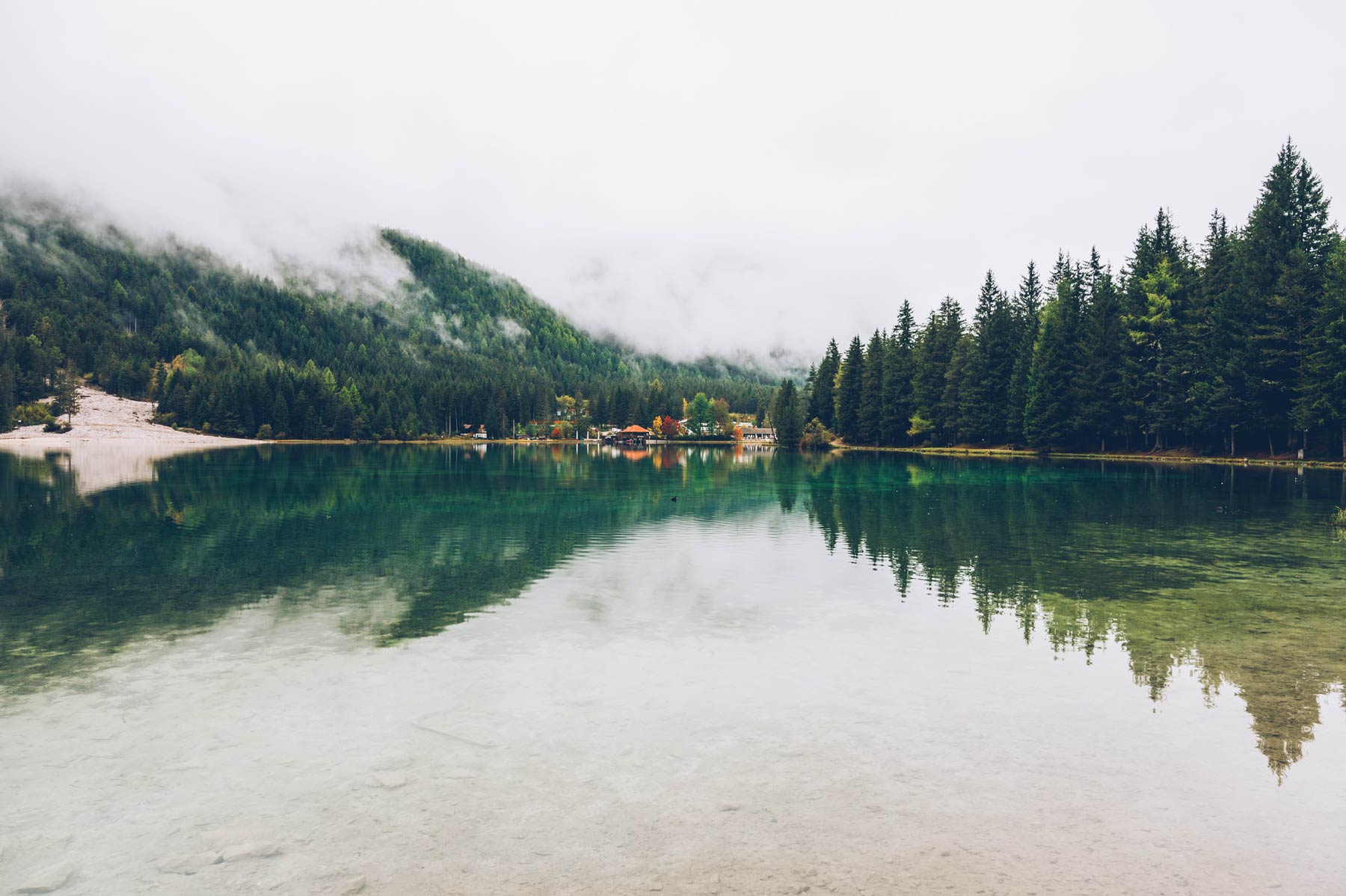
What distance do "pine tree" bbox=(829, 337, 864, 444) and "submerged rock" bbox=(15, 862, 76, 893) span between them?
139 m

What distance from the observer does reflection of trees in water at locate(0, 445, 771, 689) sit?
16.7m

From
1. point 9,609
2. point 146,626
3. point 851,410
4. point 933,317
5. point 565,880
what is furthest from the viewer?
point 851,410

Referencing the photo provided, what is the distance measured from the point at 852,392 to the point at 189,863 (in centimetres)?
14218

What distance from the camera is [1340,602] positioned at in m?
17.9

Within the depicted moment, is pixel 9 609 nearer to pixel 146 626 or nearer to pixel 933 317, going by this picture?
pixel 146 626

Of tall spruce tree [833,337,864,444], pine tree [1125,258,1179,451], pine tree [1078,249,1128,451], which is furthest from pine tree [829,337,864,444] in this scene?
pine tree [1125,258,1179,451]

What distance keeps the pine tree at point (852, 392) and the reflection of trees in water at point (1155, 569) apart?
304 feet

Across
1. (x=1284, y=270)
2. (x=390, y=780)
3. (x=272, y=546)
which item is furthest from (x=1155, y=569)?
(x=1284, y=270)

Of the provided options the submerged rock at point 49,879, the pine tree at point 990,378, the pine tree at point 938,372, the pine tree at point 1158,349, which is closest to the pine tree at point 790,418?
the pine tree at point 938,372

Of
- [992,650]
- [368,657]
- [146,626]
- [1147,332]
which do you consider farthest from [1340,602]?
[1147,332]

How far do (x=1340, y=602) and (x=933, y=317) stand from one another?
116 m

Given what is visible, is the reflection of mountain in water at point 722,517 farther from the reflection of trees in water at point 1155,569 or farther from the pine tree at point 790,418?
the pine tree at point 790,418

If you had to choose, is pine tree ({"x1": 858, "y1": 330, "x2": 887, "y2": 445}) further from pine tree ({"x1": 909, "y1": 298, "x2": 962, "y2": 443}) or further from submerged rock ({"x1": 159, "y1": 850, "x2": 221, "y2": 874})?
submerged rock ({"x1": 159, "y1": 850, "x2": 221, "y2": 874})

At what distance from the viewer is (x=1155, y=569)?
22375 mm
